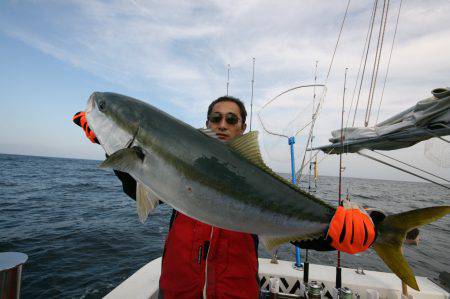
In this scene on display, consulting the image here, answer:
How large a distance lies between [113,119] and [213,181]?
124 cm

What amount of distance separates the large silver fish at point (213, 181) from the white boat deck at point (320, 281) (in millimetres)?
3606

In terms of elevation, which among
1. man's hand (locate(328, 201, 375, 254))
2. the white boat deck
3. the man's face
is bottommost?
the white boat deck

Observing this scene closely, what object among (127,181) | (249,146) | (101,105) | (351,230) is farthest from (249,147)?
(127,181)

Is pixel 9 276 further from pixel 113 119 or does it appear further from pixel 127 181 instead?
pixel 113 119

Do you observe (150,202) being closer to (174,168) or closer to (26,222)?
(174,168)

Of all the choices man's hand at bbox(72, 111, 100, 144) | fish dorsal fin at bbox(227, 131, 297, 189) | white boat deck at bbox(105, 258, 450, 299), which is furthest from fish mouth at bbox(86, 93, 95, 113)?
white boat deck at bbox(105, 258, 450, 299)

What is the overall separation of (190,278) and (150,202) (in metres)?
Result: 1.20

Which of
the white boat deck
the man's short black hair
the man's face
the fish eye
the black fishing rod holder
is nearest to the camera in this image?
the fish eye

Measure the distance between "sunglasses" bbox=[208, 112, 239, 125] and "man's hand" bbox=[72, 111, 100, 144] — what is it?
66.7 inches

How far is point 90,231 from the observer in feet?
52.2

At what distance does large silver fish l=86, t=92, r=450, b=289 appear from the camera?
240 centimetres

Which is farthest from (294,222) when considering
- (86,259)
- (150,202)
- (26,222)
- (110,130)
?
(26,222)

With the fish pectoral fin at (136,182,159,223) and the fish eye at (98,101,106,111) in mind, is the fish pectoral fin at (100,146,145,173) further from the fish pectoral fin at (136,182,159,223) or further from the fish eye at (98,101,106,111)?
the fish eye at (98,101,106,111)

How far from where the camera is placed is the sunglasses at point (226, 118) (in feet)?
13.3
